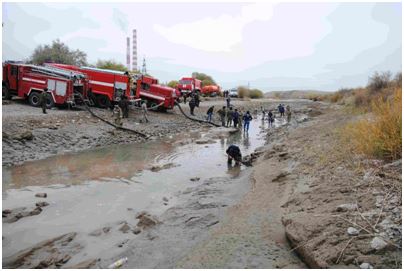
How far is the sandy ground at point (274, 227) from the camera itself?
492 cm

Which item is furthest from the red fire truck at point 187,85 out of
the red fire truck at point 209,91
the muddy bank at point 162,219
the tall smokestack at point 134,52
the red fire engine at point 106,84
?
the tall smokestack at point 134,52

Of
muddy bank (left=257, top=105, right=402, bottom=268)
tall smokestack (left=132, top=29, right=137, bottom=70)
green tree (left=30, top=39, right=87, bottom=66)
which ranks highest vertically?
tall smokestack (left=132, top=29, right=137, bottom=70)

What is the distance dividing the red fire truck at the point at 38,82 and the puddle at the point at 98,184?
6.56 metres

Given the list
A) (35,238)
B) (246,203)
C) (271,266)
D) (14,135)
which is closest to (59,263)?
(35,238)

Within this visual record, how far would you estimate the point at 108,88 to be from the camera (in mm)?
24328

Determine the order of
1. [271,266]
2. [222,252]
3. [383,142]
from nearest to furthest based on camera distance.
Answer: [271,266] < [222,252] < [383,142]

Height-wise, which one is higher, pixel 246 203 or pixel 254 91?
pixel 254 91

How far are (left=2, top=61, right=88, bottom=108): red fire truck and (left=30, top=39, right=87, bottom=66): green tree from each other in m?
23.3

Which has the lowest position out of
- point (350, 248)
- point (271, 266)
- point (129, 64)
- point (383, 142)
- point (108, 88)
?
point (271, 266)

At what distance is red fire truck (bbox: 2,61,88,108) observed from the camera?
71.5ft

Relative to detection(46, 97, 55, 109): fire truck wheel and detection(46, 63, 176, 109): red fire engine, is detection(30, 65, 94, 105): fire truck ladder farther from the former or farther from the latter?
detection(46, 63, 176, 109): red fire engine

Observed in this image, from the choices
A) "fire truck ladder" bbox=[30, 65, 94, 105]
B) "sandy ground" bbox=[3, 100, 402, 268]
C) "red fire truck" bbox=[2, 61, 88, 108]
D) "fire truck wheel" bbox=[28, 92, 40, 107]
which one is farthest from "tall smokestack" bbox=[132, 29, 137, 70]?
"sandy ground" bbox=[3, 100, 402, 268]

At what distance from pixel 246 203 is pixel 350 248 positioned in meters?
3.75

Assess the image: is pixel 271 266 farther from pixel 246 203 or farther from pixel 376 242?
pixel 246 203
